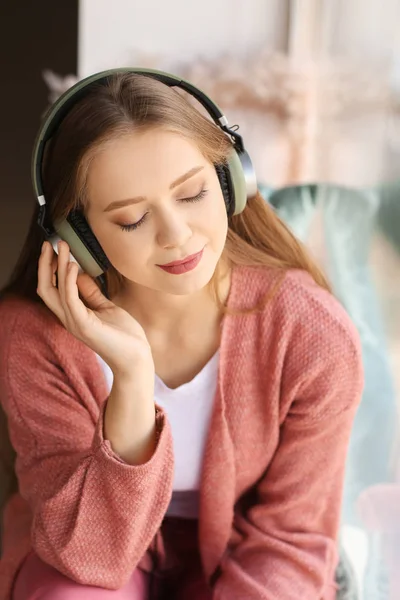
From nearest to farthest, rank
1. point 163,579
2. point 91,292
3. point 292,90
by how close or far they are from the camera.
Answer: point 91,292 < point 163,579 < point 292,90

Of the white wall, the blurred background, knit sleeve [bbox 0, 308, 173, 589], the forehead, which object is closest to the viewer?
the forehead

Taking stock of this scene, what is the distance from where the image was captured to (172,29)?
1.48 metres

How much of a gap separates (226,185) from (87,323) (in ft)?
0.68

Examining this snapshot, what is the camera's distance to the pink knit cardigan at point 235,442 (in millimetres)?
871

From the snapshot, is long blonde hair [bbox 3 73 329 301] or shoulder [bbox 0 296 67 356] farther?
shoulder [bbox 0 296 67 356]

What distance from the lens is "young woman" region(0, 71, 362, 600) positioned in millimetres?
759

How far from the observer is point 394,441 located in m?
1.21

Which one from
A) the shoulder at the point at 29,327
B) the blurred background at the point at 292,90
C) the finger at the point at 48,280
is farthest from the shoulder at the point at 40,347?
the blurred background at the point at 292,90

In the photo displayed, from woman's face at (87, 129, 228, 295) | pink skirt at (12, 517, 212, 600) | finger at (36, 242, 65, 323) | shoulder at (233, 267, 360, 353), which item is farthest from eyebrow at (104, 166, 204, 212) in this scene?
pink skirt at (12, 517, 212, 600)

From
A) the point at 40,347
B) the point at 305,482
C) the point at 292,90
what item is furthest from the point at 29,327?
the point at 292,90

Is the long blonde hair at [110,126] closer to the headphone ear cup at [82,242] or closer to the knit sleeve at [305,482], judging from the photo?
the headphone ear cup at [82,242]

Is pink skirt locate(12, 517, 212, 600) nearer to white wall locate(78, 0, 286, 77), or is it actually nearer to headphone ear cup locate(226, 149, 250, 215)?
headphone ear cup locate(226, 149, 250, 215)

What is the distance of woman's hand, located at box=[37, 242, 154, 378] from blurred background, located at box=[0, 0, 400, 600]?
541 mm

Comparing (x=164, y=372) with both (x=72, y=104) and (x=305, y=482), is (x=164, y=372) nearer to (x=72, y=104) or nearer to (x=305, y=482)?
(x=305, y=482)
